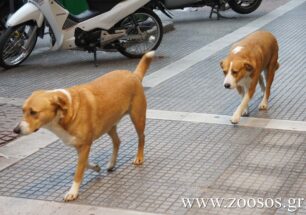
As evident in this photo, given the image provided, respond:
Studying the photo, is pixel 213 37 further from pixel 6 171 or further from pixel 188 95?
pixel 6 171

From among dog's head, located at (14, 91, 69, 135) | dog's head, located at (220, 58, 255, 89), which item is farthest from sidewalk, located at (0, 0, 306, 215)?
dog's head, located at (14, 91, 69, 135)

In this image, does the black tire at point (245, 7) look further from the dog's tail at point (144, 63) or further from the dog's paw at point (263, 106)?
the dog's tail at point (144, 63)

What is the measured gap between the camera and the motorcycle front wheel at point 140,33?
399 inches

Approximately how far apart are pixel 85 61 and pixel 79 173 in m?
5.46

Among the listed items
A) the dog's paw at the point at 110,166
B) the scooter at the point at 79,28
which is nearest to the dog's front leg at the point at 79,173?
the dog's paw at the point at 110,166

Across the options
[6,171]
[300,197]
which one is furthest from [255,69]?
[6,171]

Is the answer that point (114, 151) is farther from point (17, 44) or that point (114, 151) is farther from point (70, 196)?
point (17, 44)

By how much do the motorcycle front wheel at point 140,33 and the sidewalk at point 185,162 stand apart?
207 centimetres

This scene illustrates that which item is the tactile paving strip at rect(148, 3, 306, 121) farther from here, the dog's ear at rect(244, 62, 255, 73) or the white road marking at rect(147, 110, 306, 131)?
the dog's ear at rect(244, 62, 255, 73)

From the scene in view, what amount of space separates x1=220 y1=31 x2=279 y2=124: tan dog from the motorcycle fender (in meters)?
3.88

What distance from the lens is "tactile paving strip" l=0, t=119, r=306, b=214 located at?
16.7 feet

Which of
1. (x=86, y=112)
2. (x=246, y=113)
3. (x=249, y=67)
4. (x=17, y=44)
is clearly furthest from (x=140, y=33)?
(x=86, y=112)

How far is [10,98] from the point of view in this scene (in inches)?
322

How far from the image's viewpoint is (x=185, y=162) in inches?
228
